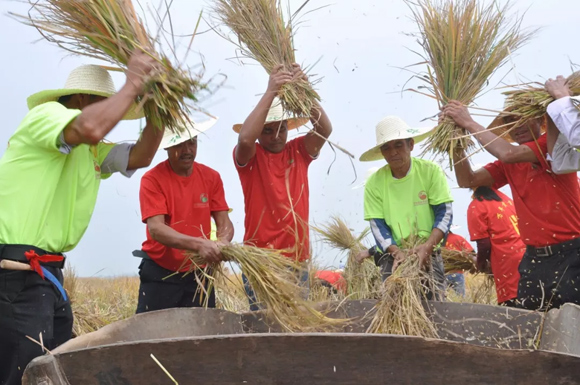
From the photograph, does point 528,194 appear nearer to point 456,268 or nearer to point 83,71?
point 456,268

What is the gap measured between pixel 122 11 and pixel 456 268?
363 cm

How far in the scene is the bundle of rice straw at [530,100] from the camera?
329 cm

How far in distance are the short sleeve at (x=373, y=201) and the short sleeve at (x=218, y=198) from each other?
1045 millimetres

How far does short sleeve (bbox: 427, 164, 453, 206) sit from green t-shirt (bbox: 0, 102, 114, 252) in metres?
2.47

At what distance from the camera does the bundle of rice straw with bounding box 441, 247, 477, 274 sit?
5.12 metres

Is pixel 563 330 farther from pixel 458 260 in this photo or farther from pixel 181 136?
pixel 458 260

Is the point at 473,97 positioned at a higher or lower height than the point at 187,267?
higher

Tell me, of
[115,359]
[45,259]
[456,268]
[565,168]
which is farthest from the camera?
[456,268]

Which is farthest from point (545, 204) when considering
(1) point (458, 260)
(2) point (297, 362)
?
(2) point (297, 362)

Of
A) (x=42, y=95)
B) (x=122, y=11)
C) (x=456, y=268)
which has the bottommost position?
(x=456, y=268)

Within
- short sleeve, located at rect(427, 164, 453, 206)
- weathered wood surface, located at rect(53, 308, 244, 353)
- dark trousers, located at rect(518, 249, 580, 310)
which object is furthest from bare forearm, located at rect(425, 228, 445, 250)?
weathered wood surface, located at rect(53, 308, 244, 353)

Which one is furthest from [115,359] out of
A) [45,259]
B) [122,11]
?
[122,11]

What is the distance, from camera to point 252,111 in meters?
3.76

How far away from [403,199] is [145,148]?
6.51 ft
